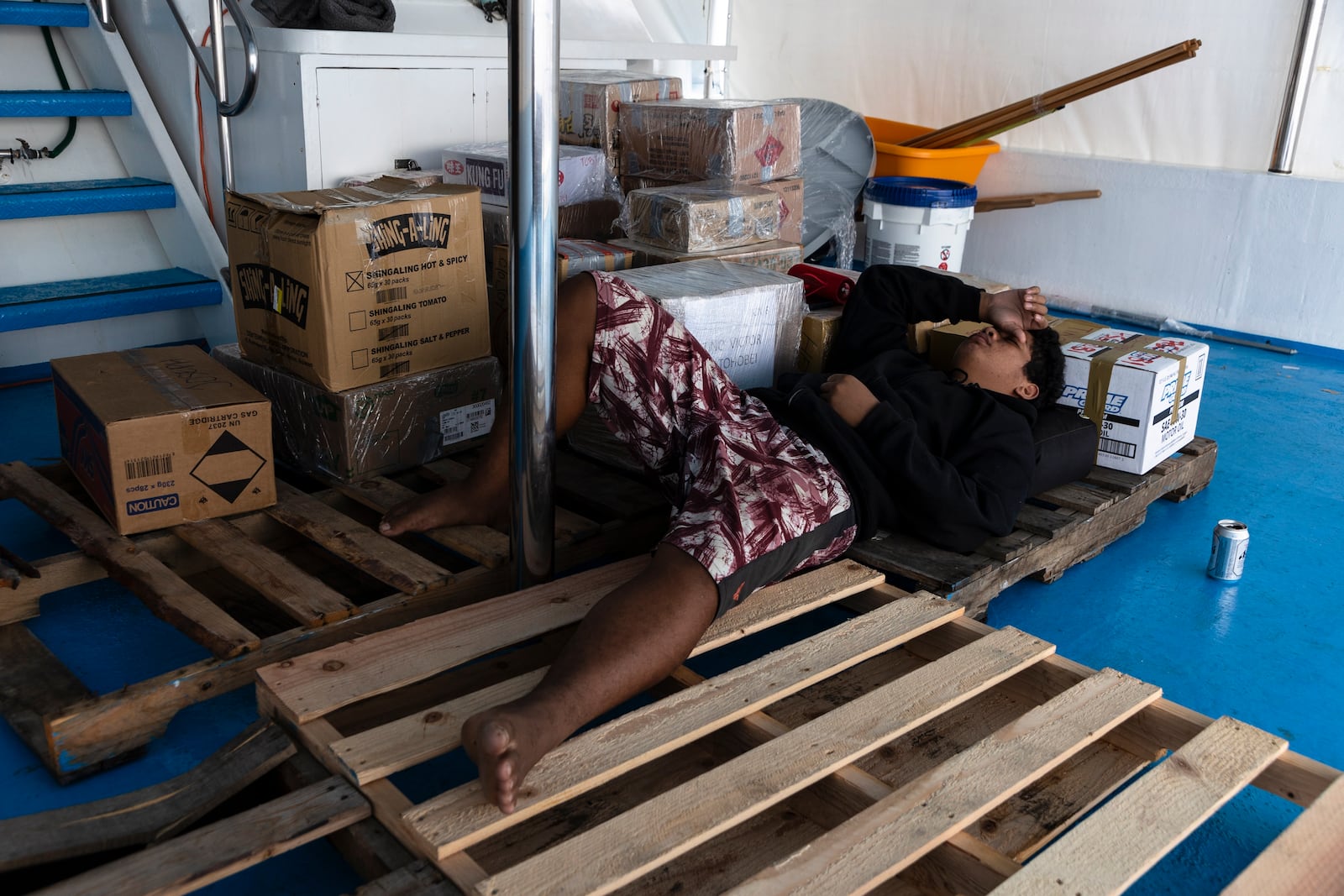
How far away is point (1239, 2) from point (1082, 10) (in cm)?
73

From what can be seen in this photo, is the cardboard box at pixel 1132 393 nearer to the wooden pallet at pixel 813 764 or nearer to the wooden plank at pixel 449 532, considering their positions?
the wooden pallet at pixel 813 764

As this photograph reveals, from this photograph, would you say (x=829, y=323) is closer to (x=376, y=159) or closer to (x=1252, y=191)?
(x=376, y=159)

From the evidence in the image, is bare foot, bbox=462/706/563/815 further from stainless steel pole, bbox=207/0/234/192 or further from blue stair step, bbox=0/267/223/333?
blue stair step, bbox=0/267/223/333

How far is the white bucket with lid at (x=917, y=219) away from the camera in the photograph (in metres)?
4.59

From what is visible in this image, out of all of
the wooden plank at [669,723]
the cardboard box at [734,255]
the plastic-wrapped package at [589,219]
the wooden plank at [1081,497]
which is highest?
the plastic-wrapped package at [589,219]

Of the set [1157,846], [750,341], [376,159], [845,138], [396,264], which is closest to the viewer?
[1157,846]

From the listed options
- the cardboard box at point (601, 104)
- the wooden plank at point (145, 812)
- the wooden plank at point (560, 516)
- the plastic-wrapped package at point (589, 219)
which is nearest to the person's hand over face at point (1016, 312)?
the wooden plank at point (560, 516)

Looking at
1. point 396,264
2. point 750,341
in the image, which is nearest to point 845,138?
point 750,341

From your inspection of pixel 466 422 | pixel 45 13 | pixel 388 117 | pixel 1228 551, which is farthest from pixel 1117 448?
pixel 45 13

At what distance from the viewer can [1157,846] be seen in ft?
4.85

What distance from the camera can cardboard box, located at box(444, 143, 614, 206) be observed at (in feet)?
11.1

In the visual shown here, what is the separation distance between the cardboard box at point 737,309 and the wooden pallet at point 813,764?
30.6 inches

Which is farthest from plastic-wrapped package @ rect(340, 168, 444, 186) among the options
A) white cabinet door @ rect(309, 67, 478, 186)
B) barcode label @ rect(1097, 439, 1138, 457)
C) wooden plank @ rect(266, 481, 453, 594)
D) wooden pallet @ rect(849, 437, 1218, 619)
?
barcode label @ rect(1097, 439, 1138, 457)

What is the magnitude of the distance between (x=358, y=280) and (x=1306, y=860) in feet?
6.90
